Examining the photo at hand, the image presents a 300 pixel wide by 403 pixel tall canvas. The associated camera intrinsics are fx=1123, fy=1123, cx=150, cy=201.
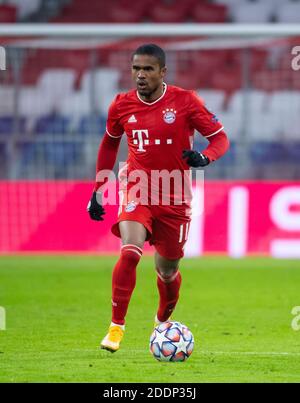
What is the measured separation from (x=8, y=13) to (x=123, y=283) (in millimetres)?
15422

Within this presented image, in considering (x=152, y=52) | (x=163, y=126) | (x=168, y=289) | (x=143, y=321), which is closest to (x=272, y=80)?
(x=143, y=321)

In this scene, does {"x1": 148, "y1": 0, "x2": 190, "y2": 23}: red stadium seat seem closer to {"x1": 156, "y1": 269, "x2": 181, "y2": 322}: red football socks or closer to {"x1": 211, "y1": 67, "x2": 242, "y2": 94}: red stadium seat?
{"x1": 211, "y1": 67, "x2": 242, "y2": 94}: red stadium seat

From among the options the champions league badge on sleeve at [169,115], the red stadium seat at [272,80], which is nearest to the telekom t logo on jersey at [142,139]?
the champions league badge on sleeve at [169,115]

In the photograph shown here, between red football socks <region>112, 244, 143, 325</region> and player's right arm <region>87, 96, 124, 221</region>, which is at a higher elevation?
player's right arm <region>87, 96, 124, 221</region>

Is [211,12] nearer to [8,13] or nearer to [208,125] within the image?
[8,13]

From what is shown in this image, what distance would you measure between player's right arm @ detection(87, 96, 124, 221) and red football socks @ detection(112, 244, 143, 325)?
0.65 meters

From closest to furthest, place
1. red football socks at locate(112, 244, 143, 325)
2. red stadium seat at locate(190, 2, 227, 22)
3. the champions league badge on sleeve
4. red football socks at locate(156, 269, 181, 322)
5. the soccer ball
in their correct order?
the soccer ball, red football socks at locate(112, 244, 143, 325), the champions league badge on sleeve, red football socks at locate(156, 269, 181, 322), red stadium seat at locate(190, 2, 227, 22)

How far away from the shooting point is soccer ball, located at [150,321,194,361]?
792cm

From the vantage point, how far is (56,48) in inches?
724

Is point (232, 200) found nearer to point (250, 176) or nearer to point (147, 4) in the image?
point (250, 176)

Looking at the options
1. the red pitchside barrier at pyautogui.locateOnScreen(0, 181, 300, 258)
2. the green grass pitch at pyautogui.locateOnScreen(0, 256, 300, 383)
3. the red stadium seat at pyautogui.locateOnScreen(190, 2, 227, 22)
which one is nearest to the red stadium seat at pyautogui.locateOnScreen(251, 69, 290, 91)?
the red pitchside barrier at pyautogui.locateOnScreen(0, 181, 300, 258)

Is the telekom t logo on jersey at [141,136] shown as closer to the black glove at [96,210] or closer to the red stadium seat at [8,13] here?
the black glove at [96,210]
